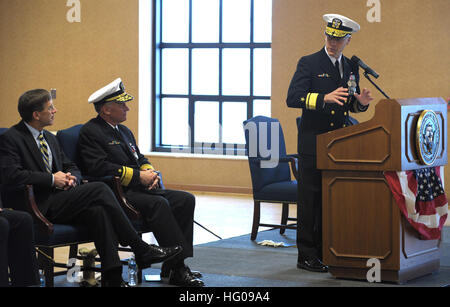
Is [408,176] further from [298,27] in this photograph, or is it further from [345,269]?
[298,27]

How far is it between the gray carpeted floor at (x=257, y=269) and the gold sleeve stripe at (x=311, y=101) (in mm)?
1016

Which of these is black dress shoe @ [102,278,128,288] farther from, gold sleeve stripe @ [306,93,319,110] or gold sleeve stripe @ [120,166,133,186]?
gold sleeve stripe @ [306,93,319,110]

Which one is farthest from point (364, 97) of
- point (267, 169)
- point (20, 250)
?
point (20, 250)

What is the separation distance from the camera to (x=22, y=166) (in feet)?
12.9

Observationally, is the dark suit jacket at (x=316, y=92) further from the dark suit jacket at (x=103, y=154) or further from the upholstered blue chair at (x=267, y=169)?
the upholstered blue chair at (x=267, y=169)

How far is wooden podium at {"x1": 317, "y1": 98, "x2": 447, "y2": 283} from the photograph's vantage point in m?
4.10

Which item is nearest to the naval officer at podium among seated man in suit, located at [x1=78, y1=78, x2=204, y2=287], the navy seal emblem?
the navy seal emblem

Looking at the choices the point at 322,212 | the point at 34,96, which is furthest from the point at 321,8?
the point at 34,96

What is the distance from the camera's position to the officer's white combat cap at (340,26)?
4.43 metres

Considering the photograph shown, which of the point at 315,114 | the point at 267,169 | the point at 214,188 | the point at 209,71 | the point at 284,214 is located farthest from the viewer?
the point at 209,71

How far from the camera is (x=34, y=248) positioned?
3594 mm

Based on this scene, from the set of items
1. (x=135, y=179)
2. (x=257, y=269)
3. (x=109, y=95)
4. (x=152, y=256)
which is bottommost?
(x=257, y=269)

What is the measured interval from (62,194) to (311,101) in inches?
61.1

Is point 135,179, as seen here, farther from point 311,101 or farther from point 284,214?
point 284,214
